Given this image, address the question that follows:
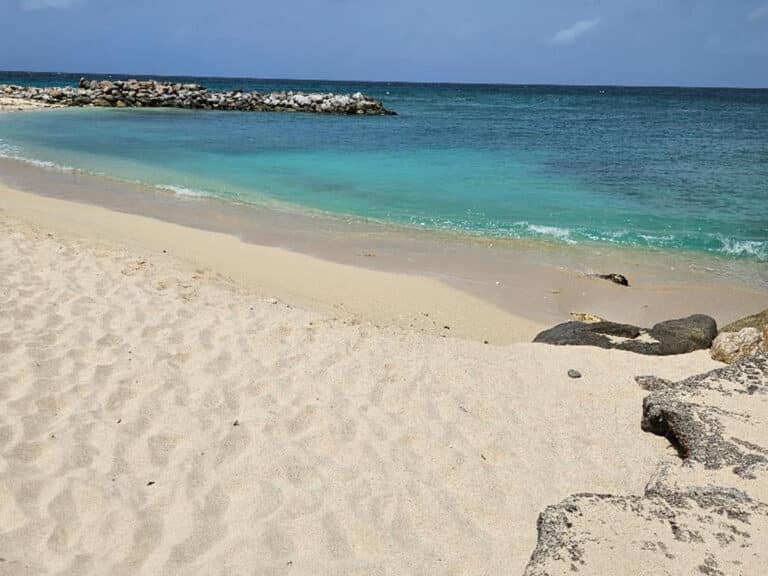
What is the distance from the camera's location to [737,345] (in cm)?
536

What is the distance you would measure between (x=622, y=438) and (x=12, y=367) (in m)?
4.14

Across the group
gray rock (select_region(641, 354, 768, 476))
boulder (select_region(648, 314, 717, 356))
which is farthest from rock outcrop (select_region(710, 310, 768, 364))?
gray rock (select_region(641, 354, 768, 476))

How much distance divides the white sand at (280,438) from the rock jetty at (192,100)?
1597 inches

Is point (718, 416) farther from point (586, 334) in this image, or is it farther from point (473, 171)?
point (473, 171)

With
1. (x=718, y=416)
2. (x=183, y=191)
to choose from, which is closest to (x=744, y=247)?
(x=718, y=416)

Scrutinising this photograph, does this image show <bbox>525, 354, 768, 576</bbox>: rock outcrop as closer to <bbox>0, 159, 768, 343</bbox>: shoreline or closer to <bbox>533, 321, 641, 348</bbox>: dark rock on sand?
<bbox>533, 321, 641, 348</bbox>: dark rock on sand

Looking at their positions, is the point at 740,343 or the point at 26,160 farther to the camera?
the point at 26,160

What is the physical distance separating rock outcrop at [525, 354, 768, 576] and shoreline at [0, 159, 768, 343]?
9.94ft

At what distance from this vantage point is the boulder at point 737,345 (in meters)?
5.30

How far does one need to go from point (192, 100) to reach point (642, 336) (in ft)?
153

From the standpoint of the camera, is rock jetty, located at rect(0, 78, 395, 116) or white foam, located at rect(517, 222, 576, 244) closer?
white foam, located at rect(517, 222, 576, 244)

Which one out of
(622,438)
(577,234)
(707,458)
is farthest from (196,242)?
(707,458)

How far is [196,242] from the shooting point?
31.8 ft

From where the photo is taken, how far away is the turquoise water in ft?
40.1
